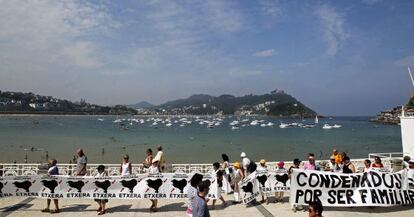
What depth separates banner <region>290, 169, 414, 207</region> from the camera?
40.5 ft

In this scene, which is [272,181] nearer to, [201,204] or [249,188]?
[249,188]

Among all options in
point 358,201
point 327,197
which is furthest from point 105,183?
point 358,201

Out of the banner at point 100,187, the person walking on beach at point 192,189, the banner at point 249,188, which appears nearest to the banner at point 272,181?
the banner at point 249,188

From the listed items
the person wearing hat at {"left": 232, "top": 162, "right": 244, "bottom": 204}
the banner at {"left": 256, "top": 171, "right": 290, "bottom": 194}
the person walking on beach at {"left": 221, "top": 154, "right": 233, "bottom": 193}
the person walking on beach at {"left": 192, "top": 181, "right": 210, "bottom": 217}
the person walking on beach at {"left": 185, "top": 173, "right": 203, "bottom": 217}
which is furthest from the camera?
the person walking on beach at {"left": 221, "top": 154, "right": 233, "bottom": 193}

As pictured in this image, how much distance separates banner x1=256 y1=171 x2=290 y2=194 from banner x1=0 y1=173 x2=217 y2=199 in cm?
189

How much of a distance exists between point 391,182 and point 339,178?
179 centimetres

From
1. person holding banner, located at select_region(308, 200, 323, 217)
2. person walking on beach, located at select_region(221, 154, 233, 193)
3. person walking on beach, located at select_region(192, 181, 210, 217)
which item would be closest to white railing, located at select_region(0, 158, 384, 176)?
person walking on beach, located at select_region(221, 154, 233, 193)

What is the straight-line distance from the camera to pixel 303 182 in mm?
12383

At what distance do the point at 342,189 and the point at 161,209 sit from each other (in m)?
6.20

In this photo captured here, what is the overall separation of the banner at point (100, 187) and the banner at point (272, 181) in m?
1.89

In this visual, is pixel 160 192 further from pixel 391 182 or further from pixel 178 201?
pixel 391 182

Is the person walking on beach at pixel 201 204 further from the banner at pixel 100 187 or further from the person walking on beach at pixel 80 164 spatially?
the person walking on beach at pixel 80 164

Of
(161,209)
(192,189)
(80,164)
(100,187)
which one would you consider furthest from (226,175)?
(192,189)

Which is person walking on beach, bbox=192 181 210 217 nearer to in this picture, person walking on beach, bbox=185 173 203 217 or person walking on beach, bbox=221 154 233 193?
person walking on beach, bbox=185 173 203 217
